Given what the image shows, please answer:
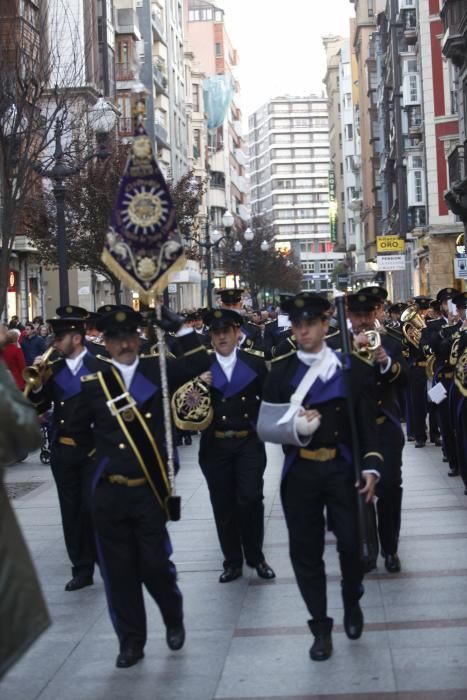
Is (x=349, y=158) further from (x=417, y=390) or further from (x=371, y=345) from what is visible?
(x=371, y=345)

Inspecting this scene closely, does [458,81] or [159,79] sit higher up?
[159,79]

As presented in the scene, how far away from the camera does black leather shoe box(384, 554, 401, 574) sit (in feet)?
31.4

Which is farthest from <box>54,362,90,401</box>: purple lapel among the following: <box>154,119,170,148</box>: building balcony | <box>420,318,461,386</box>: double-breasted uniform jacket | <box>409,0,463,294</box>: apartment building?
<box>154,119,170,148</box>: building balcony

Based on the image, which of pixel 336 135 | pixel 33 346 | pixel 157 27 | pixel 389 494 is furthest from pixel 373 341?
pixel 336 135

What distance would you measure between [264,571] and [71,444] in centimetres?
172

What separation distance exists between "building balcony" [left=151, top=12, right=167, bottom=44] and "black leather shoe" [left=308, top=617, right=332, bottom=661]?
→ 68610mm

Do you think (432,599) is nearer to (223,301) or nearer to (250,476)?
(250,476)

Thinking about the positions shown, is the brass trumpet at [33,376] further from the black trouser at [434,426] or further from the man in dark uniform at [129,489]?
the black trouser at [434,426]

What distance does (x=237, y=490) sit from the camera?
9633 millimetres

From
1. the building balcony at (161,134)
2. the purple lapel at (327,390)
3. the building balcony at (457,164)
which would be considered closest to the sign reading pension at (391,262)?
the building balcony at (457,164)

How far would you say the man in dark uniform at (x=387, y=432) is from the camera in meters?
9.54

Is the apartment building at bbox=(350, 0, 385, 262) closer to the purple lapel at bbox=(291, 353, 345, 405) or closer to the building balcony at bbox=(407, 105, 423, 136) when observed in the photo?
the building balcony at bbox=(407, 105, 423, 136)

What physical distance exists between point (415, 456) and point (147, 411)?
1048 centimetres

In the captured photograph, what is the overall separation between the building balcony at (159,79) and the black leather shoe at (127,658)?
213 feet
